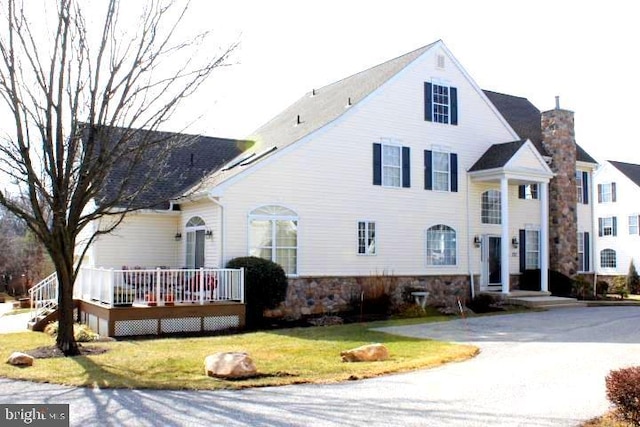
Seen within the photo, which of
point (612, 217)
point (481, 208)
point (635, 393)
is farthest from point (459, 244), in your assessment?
point (612, 217)

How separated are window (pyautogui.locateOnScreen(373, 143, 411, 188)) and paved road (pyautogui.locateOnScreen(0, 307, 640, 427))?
413 inches

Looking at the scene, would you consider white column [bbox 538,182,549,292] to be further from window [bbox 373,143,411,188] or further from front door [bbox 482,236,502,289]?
window [bbox 373,143,411,188]

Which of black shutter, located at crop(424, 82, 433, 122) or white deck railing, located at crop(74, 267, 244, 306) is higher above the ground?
black shutter, located at crop(424, 82, 433, 122)

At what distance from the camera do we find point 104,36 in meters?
12.5

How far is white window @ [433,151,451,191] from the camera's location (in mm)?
23188

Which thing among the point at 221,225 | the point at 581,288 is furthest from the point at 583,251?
the point at 221,225

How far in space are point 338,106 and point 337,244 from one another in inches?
202

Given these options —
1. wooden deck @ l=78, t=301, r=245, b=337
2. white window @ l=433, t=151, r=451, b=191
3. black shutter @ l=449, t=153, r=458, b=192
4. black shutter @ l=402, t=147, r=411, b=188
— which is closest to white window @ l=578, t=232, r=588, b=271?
black shutter @ l=449, t=153, r=458, b=192

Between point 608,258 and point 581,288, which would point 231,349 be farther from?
point 608,258

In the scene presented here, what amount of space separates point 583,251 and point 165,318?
21079 millimetres

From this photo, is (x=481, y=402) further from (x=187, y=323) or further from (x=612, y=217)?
(x=612, y=217)

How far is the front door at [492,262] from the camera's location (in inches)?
957

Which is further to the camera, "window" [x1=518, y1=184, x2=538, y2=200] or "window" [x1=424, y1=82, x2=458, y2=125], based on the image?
"window" [x1=518, y1=184, x2=538, y2=200]

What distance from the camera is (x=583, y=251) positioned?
29625 millimetres
